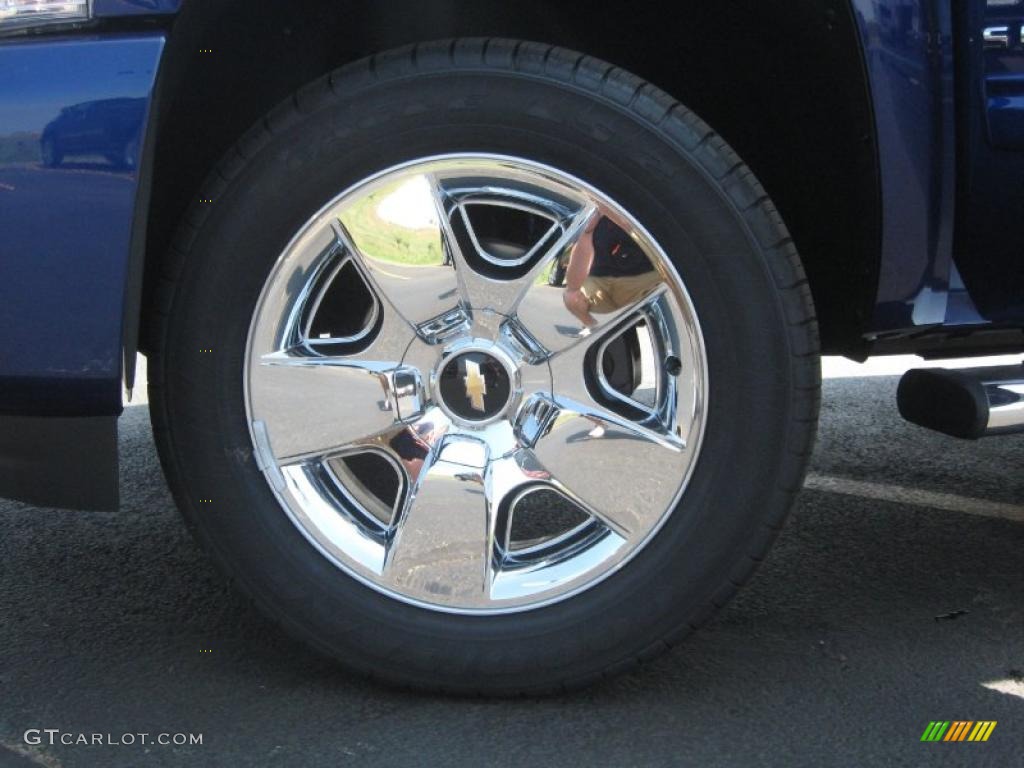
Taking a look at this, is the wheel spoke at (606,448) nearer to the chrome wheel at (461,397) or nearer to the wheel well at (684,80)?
the chrome wheel at (461,397)

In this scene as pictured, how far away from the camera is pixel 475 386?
6.25 feet

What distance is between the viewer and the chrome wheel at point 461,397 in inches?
73.2

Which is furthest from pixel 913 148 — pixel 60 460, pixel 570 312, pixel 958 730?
pixel 60 460

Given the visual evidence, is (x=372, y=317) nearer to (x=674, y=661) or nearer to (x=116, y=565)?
(x=674, y=661)

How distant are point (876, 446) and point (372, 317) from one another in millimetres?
1893

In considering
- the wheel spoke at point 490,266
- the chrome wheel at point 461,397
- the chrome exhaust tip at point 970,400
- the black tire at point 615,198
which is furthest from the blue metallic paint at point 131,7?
the chrome exhaust tip at point 970,400

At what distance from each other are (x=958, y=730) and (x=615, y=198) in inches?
36.6

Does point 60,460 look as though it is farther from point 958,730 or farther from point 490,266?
point 958,730

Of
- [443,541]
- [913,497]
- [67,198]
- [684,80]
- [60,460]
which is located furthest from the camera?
[913,497]

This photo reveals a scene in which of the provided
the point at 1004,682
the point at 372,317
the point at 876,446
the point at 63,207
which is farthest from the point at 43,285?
the point at 876,446

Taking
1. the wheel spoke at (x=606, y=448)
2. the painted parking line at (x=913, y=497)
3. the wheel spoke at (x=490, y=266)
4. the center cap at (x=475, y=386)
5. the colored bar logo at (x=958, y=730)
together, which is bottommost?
the colored bar logo at (x=958, y=730)

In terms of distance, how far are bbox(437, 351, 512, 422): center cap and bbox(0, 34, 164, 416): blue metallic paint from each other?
1.56 ft

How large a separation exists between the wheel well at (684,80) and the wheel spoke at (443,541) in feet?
1.58

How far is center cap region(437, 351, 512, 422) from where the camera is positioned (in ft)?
6.23
